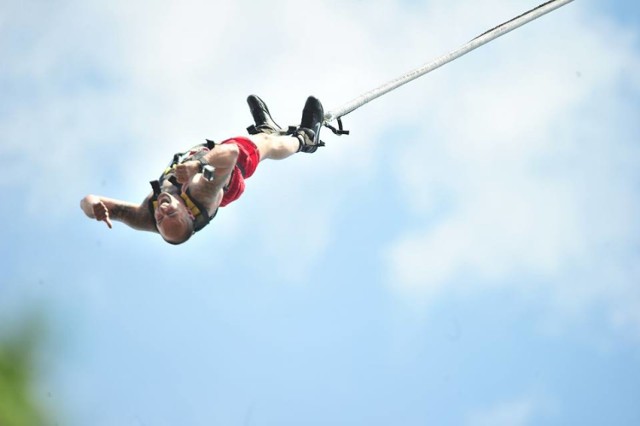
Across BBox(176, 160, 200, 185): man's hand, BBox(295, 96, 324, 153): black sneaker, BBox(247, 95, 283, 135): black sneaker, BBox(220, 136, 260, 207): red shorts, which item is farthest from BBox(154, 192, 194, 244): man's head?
BBox(295, 96, 324, 153): black sneaker

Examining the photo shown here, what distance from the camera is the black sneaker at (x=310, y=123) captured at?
15.2 metres

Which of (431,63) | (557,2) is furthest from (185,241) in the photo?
(557,2)

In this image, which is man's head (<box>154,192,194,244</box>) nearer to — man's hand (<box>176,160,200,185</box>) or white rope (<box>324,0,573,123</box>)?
man's hand (<box>176,160,200,185</box>)

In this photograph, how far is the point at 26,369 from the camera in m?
12.6

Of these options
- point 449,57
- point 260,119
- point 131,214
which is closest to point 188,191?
point 131,214

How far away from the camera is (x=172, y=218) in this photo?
42.6 ft

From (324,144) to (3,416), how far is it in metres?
6.09

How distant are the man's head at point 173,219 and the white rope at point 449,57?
2971 mm

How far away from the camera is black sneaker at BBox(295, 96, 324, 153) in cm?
1521

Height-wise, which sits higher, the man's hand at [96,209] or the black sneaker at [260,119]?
the black sneaker at [260,119]

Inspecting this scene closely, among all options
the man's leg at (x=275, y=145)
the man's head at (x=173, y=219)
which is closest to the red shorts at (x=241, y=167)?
the man's leg at (x=275, y=145)

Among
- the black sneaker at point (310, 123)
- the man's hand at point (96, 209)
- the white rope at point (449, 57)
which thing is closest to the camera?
the man's hand at point (96, 209)

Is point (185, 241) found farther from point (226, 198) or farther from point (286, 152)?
point (286, 152)

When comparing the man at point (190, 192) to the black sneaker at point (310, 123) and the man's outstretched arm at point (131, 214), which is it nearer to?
the man's outstretched arm at point (131, 214)
